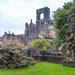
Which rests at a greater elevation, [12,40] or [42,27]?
[42,27]

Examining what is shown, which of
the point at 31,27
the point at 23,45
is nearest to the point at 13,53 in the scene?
the point at 23,45

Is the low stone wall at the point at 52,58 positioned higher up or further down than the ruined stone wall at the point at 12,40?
further down

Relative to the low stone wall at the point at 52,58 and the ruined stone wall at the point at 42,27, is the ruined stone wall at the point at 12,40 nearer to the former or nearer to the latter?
the ruined stone wall at the point at 42,27

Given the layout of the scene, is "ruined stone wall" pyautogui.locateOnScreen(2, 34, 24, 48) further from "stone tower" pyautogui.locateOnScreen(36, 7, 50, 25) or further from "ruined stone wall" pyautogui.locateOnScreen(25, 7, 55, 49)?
"stone tower" pyautogui.locateOnScreen(36, 7, 50, 25)

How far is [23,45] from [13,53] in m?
39.1

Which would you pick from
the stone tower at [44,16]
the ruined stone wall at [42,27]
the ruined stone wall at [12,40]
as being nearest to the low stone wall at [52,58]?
the ruined stone wall at [12,40]

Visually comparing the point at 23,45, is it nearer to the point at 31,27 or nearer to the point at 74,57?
the point at 31,27

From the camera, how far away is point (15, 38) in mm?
49094

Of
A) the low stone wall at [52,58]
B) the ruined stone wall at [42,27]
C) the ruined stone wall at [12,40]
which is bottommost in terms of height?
Answer: the low stone wall at [52,58]

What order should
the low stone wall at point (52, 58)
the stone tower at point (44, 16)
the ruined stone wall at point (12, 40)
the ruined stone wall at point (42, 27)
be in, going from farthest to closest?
the stone tower at point (44, 16) → the ruined stone wall at point (42, 27) → the ruined stone wall at point (12, 40) → the low stone wall at point (52, 58)

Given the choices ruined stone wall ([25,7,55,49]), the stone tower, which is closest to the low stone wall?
ruined stone wall ([25,7,55,49])

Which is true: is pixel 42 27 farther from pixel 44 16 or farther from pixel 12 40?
pixel 12 40

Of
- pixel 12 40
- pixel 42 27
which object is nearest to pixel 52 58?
pixel 12 40

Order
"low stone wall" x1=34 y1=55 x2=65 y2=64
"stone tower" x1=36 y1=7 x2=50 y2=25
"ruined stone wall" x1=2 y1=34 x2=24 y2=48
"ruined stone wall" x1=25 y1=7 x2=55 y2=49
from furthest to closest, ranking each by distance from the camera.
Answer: "stone tower" x1=36 y1=7 x2=50 y2=25 < "ruined stone wall" x1=25 y1=7 x2=55 y2=49 < "ruined stone wall" x1=2 y1=34 x2=24 y2=48 < "low stone wall" x1=34 y1=55 x2=65 y2=64
